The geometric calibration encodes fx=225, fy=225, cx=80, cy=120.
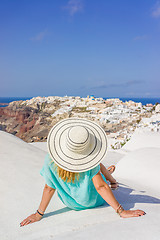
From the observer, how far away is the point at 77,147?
150 centimetres

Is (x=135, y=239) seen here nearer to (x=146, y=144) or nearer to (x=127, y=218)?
(x=127, y=218)

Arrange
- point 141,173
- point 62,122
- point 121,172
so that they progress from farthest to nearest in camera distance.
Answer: point 121,172
point 141,173
point 62,122

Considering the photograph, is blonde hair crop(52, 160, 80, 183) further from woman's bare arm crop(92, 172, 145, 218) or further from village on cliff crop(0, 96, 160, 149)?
village on cliff crop(0, 96, 160, 149)

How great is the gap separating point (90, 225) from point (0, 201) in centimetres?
96

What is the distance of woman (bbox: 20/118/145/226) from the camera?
1541mm

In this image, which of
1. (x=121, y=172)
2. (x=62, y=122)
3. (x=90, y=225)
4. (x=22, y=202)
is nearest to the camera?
(x=90, y=225)

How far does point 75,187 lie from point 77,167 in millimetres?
259

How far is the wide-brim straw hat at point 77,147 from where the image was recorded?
151 centimetres

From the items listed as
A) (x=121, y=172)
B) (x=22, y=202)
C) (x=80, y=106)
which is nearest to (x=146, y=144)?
(x=121, y=172)

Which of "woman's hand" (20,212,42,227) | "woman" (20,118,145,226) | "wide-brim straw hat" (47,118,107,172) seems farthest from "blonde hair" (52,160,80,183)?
"woman's hand" (20,212,42,227)

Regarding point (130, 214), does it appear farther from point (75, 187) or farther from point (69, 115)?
point (69, 115)

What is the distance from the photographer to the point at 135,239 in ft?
4.30

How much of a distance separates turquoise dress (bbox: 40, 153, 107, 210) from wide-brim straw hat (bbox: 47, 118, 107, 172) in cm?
12

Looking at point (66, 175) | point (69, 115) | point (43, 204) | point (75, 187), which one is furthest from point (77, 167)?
point (69, 115)
